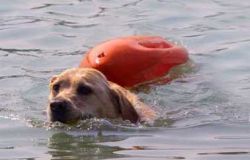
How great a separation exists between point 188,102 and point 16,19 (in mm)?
4410

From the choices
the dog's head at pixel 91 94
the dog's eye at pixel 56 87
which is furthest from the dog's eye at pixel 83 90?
the dog's eye at pixel 56 87

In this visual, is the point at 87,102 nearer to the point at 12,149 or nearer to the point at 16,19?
the point at 12,149

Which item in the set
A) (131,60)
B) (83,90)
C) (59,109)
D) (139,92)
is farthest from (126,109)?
(131,60)

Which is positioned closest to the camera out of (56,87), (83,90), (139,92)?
(83,90)

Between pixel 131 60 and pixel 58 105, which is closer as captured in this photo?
pixel 58 105

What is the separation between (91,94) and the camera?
24.7 ft

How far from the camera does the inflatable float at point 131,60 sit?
8.55 meters

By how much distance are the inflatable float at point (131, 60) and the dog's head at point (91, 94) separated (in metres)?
0.79

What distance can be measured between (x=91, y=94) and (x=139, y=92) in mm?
1211

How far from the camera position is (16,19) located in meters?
12.3

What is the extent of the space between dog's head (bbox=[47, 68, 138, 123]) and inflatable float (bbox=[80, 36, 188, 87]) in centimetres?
79

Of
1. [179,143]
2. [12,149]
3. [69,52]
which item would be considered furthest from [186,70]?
[12,149]

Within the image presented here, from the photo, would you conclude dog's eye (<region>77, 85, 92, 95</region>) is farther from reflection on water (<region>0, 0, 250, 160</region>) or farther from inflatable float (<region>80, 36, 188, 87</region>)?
inflatable float (<region>80, 36, 188, 87</region>)

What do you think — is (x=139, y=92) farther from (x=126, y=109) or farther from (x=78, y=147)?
(x=78, y=147)
